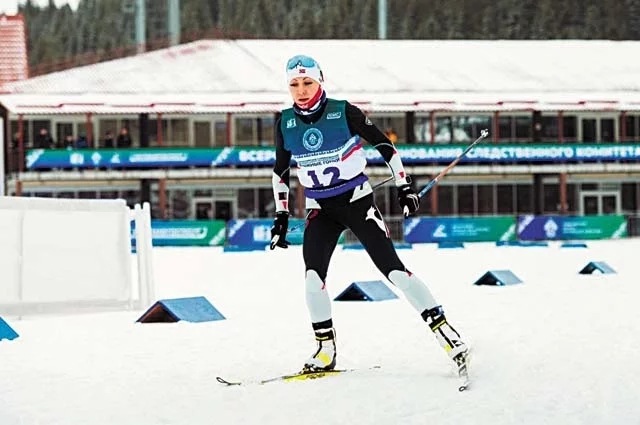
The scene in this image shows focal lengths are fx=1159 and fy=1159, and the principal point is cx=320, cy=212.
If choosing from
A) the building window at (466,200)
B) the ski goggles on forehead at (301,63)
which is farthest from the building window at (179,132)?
the ski goggles on forehead at (301,63)

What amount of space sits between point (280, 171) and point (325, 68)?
34882 mm

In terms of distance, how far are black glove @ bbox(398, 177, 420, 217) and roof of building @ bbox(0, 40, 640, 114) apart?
1257 inches

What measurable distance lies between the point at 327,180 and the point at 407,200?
441 millimetres

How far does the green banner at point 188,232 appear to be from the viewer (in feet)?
102

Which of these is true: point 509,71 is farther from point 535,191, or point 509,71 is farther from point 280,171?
point 280,171

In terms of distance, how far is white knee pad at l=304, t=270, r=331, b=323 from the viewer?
6094mm

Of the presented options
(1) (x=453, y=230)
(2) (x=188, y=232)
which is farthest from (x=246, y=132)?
(1) (x=453, y=230)

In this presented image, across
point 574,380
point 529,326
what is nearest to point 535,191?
point 529,326

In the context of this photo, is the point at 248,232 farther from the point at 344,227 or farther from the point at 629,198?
the point at 344,227

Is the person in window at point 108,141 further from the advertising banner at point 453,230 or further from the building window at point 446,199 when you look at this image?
the building window at point 446,199

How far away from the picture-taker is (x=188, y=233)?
104ft

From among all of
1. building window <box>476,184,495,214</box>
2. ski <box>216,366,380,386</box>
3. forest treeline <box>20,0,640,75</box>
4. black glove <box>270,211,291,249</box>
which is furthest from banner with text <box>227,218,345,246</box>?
forest treeline <box>20,0,640,75</box>

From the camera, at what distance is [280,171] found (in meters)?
6.40

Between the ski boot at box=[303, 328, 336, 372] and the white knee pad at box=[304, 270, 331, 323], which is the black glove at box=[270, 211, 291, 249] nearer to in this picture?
the white knee pad at box=[304, 270, 331, 323]
